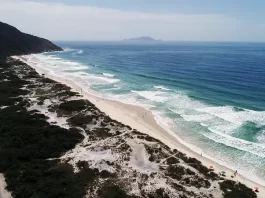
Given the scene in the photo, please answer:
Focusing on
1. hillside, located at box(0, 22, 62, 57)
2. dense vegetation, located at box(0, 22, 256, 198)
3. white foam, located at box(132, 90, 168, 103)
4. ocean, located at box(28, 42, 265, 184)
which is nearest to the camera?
dense vegetation, located at box(0, 22, 256, 198)

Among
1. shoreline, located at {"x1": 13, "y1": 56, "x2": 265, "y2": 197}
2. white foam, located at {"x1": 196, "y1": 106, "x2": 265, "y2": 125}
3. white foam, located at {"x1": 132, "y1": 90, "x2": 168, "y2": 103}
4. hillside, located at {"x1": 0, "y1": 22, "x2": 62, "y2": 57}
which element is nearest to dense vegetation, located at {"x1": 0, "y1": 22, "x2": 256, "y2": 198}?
shoreline, located at {"x1": 13, "y1": 56, "x2": 265, "y2": 197}

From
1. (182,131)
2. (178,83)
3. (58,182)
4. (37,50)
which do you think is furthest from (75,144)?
(37,50)

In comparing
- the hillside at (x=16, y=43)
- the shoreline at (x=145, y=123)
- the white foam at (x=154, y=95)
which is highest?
the hillside at (x=16, y=43)

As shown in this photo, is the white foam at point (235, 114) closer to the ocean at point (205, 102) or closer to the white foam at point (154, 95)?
the ocean at point (205, 102)

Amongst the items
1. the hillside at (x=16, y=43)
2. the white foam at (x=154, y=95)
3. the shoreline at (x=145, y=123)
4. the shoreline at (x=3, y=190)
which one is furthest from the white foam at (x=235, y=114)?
the hillside at (x=16, y=43)

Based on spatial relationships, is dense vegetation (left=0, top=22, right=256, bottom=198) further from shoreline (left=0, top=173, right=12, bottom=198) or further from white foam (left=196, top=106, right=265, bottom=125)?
white foam (left=196, top=106, right=265, bottom=125)

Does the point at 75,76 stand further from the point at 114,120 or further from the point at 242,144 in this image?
the point at 242,144
